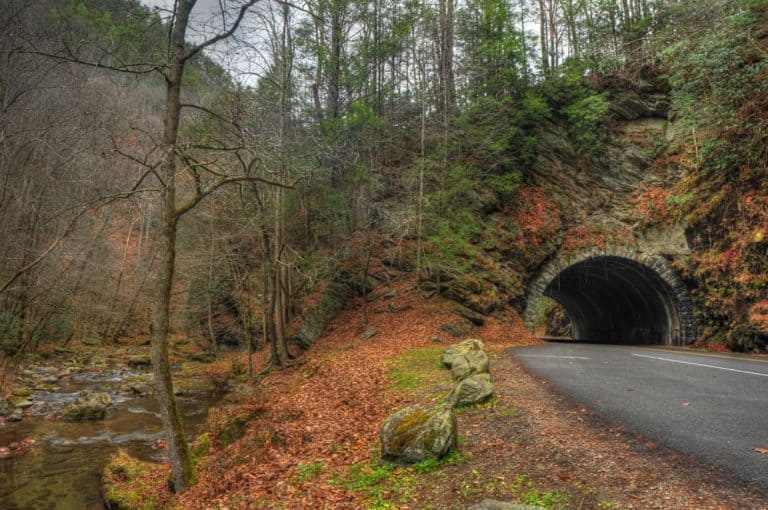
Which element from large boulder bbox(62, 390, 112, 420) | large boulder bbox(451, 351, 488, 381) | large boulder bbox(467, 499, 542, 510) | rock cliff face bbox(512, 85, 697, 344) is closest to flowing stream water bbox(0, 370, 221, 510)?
large boulder bbox(62, 390, 112, 420)

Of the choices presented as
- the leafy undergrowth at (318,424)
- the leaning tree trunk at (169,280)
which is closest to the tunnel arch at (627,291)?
the leafy undergrowth at (318,424)

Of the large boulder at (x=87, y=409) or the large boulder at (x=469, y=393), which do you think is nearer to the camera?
the large boulder at (x=469, y=393)

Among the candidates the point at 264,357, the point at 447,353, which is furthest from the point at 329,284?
the point at 447,353

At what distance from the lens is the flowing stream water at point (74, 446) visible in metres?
8.40

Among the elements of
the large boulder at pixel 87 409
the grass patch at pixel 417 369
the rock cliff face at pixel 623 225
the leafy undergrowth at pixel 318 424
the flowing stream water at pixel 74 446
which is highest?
the rock cliff face at pixel 623 225

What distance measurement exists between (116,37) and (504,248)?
19299 mm

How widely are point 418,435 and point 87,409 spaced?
Answer: 39.6ft

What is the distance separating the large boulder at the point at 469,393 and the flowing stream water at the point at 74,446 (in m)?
6.52

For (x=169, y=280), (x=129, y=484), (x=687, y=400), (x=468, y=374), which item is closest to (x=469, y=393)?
(x=468, y=374)

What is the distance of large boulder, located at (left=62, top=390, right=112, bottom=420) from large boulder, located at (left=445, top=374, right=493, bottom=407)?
36.8ft

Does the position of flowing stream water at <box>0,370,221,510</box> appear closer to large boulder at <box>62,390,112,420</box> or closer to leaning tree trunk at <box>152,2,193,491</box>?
large boulder at <box>62,390,112,420</box>

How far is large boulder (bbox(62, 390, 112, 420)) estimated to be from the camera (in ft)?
44.2

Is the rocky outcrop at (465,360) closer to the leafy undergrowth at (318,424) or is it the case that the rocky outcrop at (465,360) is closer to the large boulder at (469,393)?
the leafy undergrowth at (318,424)

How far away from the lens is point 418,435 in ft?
20.4
